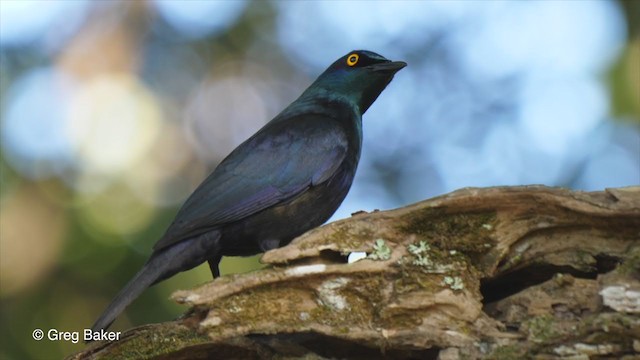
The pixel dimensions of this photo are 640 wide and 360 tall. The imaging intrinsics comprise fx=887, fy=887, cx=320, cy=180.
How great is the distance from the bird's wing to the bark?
1360mm

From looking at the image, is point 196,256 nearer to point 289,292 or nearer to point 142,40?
point 289,292

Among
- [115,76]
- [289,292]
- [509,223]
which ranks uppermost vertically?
[115,76]

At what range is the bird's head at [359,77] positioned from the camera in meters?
6.77

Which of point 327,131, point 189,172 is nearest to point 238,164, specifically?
point 327,131

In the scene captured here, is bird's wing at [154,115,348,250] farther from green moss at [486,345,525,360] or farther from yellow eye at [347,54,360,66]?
green moss at [486,345,525,360]

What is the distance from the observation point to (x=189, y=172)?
29.9 feet

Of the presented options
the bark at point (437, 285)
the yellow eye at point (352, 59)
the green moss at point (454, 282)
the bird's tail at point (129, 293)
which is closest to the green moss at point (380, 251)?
the bark at point (437, 285)

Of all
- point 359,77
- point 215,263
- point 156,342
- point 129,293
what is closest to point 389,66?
point 359,77

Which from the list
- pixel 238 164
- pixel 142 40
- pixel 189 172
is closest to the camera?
pixel 238 164

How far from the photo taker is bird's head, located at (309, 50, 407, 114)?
267 inches

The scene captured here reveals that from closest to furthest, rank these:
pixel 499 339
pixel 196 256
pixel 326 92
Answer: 1. pixel 499 339
2. pixel 196 256
3. pixel 326 92

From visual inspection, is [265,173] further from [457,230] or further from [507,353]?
[507,353]

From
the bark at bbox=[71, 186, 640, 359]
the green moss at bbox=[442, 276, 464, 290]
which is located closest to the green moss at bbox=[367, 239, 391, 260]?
the bark at bbox=[71, 186, 640, 359]

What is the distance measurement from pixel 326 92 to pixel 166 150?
2.87 meters
